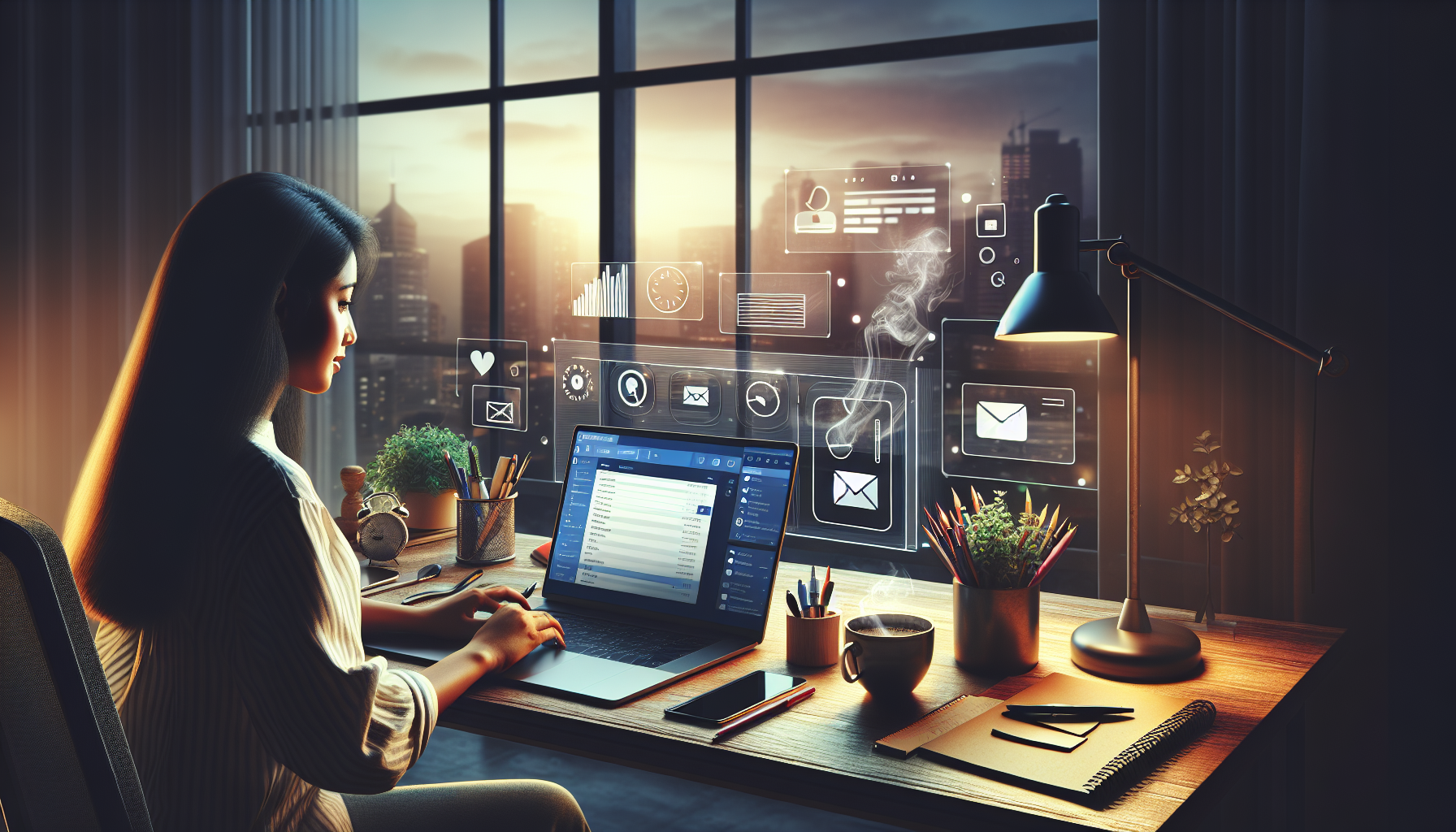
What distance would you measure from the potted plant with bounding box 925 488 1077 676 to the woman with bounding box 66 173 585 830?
27.7 inches

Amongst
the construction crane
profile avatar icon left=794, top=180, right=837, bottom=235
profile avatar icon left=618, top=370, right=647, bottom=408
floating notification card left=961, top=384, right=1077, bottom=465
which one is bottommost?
floating notification card left=961, top=384, right=1077, bottom=465

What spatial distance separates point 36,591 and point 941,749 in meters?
0.83

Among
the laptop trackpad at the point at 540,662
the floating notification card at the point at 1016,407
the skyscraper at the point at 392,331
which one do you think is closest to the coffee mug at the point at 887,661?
the laptop trackpad at the point at 540,662

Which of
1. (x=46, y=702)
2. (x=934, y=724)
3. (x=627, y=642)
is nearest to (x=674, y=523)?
(x=627, y=642)

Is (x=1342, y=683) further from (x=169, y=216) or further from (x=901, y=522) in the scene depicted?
(x=169, y=216)

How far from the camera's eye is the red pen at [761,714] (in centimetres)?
113

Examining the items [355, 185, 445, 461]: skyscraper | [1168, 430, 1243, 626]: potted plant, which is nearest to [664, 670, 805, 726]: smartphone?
[1168, 430, 1243, 626]: potted plant

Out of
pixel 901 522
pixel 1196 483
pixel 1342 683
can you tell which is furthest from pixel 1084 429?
pixel 1342 683

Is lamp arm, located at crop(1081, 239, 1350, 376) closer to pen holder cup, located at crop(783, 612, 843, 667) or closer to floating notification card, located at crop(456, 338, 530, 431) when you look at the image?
pen holder cup, located at crop(783, 612, 843, 667)

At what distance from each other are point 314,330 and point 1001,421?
162 cm

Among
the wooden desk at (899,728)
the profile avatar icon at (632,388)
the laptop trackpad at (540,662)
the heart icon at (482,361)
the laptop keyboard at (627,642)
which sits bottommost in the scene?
the wooden desk at (899,728)

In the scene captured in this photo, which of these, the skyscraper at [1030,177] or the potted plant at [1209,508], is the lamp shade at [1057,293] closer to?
the potted plant at [1209,508]

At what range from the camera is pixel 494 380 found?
325 cm

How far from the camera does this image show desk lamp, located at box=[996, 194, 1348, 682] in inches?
51.9
